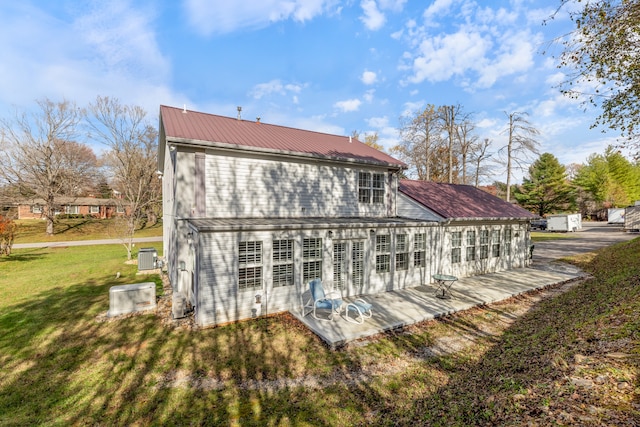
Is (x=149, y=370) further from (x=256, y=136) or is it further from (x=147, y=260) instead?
(x=147, y=260)

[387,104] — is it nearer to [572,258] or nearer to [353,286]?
[572,258]

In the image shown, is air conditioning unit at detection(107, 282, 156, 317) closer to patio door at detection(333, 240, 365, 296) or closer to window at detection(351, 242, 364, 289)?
patio door at detection(333, 240, 365, 296)

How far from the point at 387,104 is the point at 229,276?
88.3 ft

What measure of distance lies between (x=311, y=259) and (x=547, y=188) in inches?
2013

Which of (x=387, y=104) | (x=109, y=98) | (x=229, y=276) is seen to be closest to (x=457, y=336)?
(x=229, y=276)

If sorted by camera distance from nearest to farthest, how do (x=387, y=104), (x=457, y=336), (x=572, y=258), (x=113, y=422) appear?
(x=113, y=422) < (x=457, y=336) < (x=572, y=258) < (x=387, y=104)

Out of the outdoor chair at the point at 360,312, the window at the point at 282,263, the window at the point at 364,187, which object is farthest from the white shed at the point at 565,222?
the window at the point at 282,263

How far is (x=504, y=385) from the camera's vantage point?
4.51m

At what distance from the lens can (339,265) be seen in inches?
406

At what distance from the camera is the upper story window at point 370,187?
1349 cm

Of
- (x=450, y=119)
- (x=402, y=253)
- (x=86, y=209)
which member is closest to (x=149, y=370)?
(x=402, y=253)

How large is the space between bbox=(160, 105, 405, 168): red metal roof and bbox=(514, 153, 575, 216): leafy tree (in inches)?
1704

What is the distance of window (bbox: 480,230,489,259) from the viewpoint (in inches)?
574

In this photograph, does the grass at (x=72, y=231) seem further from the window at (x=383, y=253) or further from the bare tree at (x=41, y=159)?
the window at (x=383, y=253)
